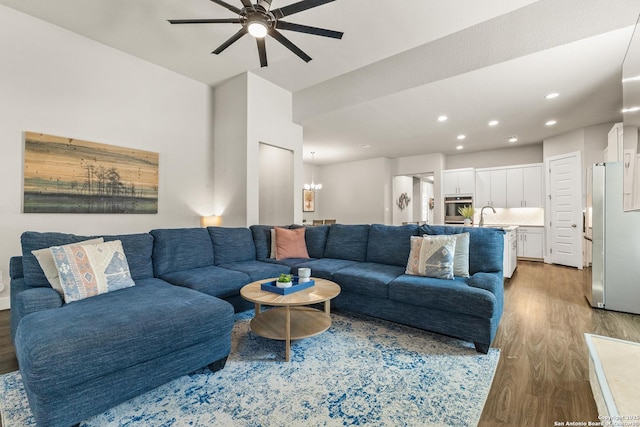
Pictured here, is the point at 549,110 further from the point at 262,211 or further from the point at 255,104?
the point at 262,211

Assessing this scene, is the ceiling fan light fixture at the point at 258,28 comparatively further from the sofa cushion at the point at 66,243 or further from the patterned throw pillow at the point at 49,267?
the patterned throw pillow at the point at 49,267

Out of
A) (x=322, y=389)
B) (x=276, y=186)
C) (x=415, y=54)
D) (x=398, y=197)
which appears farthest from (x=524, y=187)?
(x=322, y=389)

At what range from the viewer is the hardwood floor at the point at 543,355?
1523 millimetres

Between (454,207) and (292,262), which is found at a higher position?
(454,207)

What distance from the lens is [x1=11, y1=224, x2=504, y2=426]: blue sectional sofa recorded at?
4.41 feet

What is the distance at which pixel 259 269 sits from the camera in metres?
3.08

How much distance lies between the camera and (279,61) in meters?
4.05

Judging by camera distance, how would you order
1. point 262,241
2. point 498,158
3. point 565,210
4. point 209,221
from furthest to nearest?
point 498,158, point 565,210, point 209,221, point 262,241

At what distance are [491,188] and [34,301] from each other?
820 cm

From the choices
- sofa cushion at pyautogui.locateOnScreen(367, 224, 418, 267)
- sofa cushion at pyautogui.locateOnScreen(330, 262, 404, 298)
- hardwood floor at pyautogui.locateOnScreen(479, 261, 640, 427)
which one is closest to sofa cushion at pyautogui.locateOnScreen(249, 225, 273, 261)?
sofa cushion at pyautogui.locateOnScreen(330, 262, 404, 298)

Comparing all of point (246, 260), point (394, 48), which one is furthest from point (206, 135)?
point (394, 48)


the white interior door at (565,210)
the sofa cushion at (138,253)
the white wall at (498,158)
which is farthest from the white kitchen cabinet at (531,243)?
the sofa cushion at (138,253)

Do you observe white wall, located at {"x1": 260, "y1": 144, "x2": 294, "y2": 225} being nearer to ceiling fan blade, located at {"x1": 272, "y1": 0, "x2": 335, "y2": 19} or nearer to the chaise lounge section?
ceiling fan blade, located at {"x1": 272, "y1": 0, "x2": 335, "y2": 19}

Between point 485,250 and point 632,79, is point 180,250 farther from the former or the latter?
point 632,79
